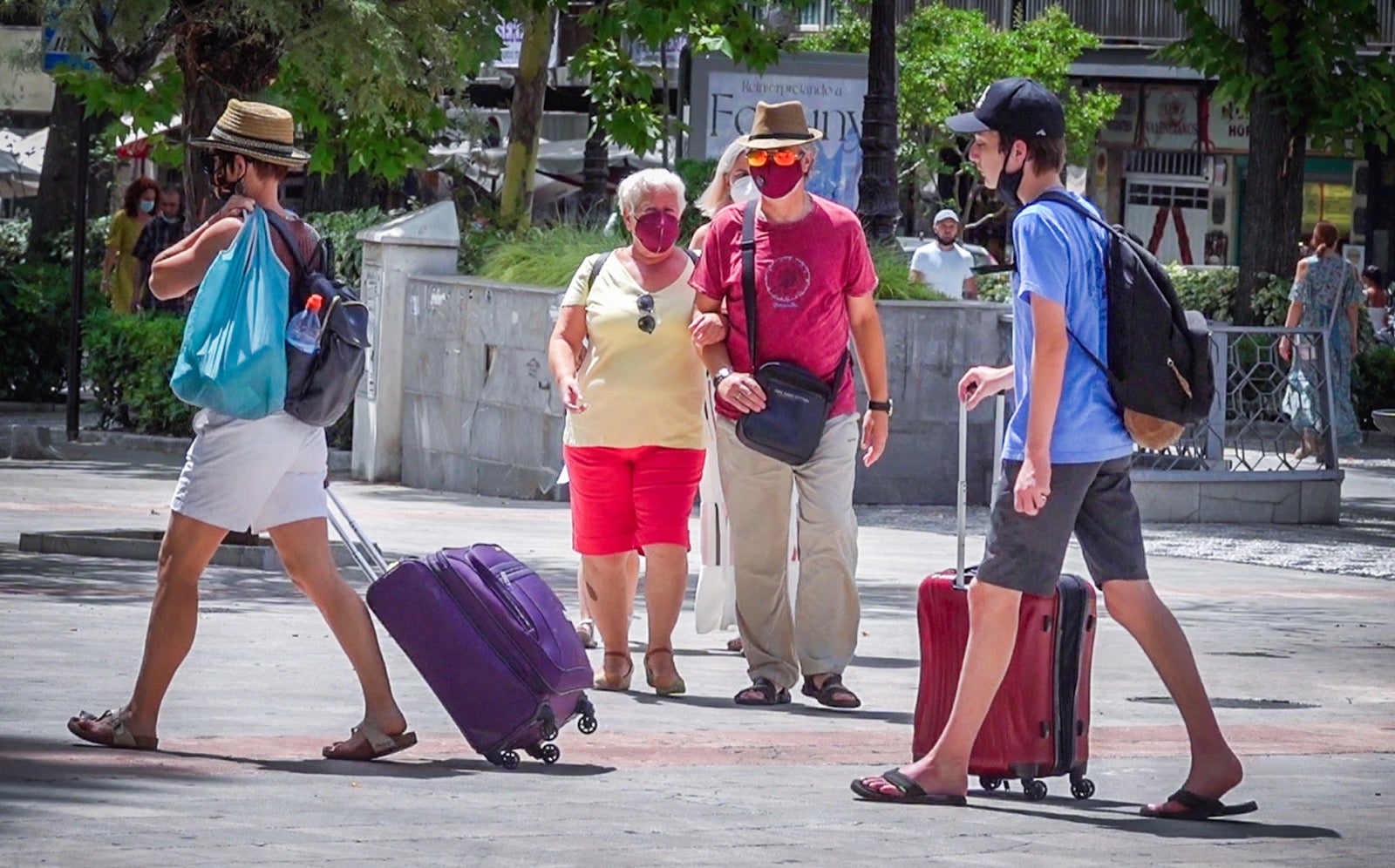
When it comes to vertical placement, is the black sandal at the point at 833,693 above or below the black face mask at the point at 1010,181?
below

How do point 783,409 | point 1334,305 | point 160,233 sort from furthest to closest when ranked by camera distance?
point 160,233 → point 1334,305 → point 783,409

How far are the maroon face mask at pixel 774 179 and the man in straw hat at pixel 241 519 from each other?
70.3 inches

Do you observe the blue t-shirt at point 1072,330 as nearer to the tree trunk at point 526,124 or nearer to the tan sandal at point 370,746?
the tan sandal at point 370,746

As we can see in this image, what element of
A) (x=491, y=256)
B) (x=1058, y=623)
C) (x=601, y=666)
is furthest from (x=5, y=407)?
(x=1058, y=623)

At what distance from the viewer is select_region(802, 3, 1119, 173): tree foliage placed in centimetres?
3953

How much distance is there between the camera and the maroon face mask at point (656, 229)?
27.9ft

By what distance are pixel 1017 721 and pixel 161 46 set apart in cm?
690

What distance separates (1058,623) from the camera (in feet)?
21.7

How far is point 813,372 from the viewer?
322 inches

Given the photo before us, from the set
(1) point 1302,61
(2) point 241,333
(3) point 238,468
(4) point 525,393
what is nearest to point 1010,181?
(2) point 241,333

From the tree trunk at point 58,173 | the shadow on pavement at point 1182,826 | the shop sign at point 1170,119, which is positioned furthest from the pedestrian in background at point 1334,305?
the shop sign at point 1170,119

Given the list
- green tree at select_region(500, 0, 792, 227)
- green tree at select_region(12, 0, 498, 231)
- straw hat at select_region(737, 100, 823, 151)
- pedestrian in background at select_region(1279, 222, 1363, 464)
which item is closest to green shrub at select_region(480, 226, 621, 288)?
green tree at select_region(500, 0, 792, 227)

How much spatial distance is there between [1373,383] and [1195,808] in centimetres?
1871

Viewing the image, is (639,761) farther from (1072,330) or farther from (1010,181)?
(1010,181)
